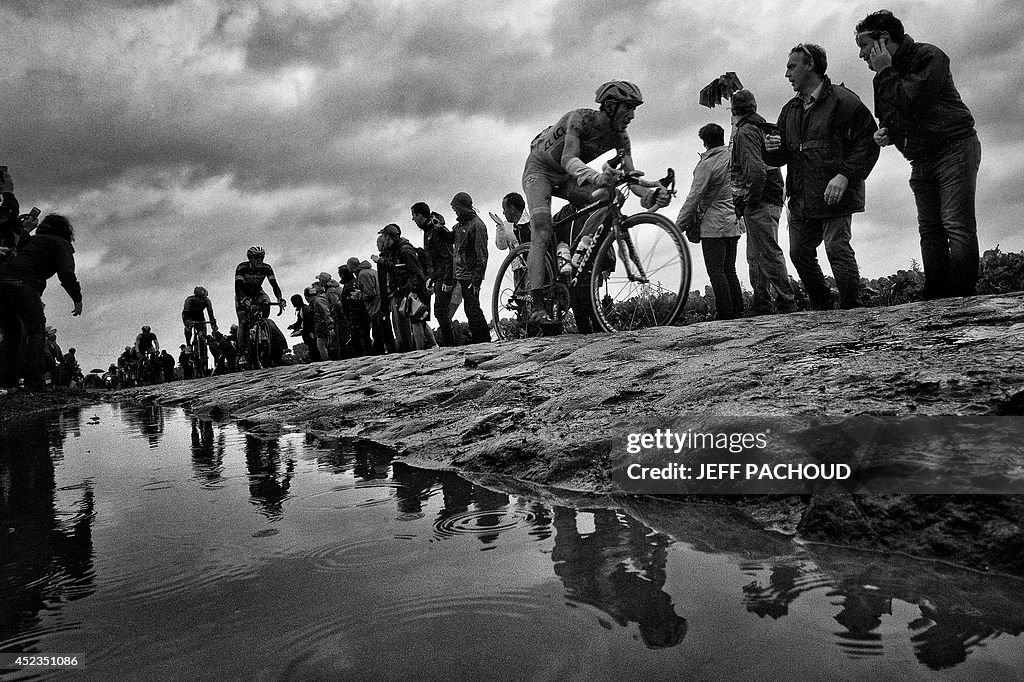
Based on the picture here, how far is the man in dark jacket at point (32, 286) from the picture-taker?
25.3ft

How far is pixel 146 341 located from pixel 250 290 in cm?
1155

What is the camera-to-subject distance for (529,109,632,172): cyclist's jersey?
5.71m

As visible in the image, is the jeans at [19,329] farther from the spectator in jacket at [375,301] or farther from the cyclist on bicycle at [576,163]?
the cyclist on bicycle at [576,163]

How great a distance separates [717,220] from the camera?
6.13 m

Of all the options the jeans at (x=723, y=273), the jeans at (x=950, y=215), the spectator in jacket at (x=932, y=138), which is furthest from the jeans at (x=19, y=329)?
the jeans at (x=950, y=215)

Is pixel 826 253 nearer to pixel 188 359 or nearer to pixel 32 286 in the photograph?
pixel 32 286

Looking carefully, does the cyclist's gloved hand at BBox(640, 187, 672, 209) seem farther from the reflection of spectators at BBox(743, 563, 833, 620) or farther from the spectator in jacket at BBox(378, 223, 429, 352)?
the spectator in jacket at BBox(378, 223, 429, 352)

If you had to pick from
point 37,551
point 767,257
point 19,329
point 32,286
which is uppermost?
point 32,286

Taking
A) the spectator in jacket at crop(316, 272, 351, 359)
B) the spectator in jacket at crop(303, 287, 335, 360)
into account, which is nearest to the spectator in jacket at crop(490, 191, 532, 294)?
the spectator in jacket at crop(316, 272, 351, 359)

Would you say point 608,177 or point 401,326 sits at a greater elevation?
point 608,177

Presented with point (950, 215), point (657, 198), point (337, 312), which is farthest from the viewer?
point (337, 312)

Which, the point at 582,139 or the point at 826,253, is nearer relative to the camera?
the point at 826,253

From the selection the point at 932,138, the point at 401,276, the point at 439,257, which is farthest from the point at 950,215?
the point at 401,276

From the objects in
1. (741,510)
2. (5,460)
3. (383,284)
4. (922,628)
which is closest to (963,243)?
(741,510)
